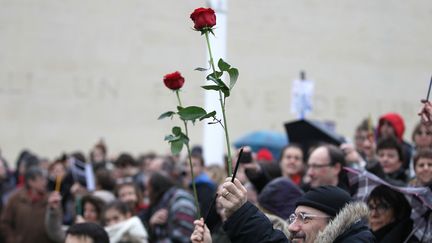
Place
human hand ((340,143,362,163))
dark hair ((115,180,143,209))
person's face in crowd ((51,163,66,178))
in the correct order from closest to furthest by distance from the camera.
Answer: human hand ((340,143,362,163))
dark hair ((115,180,143,209))
person's face in crowd ((51,163,66,178))

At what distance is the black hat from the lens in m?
5.07

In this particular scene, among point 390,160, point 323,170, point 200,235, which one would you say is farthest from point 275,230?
point 390,160

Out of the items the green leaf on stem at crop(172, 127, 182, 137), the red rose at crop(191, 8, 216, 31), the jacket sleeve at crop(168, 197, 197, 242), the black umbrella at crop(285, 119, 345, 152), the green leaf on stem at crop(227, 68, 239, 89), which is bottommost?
the jacket sleeve at crop(168, 197, 197, 242)

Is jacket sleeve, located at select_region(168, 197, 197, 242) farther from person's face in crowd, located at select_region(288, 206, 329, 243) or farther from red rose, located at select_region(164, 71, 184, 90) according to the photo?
person's face in crowd, located at select_region(288, 206, 329, 243)

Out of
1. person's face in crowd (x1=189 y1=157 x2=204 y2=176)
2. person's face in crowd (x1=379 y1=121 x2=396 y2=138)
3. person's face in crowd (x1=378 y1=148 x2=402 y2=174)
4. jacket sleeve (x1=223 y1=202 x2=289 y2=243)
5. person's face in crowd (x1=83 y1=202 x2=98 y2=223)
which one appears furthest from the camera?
person's face in crowd (x1=189 y1=157 x2=204 y2=176)

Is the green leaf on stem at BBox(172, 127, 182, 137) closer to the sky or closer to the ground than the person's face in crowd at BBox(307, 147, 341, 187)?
closer to the sky

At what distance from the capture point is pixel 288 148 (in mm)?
8867

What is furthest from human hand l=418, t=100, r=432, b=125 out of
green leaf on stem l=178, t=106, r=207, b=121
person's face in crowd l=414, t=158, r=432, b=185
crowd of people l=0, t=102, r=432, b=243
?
person's face in crowd l=414, t=158, r=432, b=185

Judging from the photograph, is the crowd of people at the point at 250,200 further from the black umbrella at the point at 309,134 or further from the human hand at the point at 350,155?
the black umbrella at the point at 309,134

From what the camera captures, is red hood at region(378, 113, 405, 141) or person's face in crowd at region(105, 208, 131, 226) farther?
red hood at region(378, 113, 405, 141)

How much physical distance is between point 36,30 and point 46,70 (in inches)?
35.5

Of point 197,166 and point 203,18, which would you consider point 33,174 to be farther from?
point 203,18

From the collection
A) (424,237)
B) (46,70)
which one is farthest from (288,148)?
(46,70)

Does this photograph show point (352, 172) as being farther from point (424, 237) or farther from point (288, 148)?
point (288, 148)
